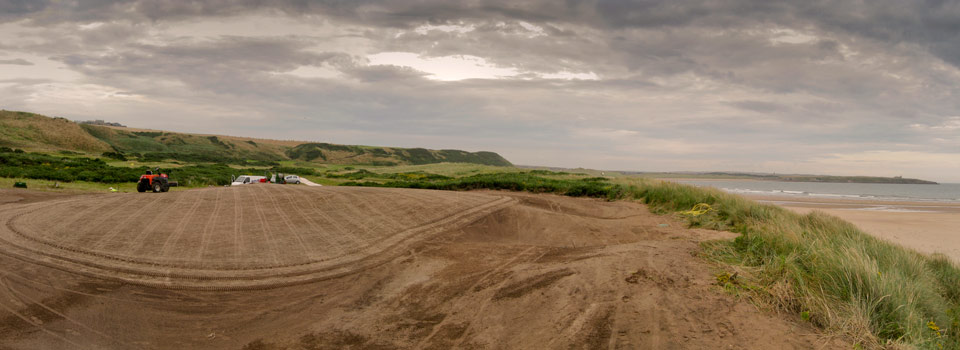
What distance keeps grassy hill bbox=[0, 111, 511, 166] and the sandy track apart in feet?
184

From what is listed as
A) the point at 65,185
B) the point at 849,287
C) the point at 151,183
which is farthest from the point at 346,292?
the point at 65,185

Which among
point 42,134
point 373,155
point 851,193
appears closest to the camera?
point 851,193

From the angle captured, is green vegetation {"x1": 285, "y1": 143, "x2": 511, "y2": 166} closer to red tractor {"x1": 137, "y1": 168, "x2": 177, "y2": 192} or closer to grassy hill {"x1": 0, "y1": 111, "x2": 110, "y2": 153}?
grassy hill {"x1": 0, "y1": 111, "x2": 110, "y2": 153}

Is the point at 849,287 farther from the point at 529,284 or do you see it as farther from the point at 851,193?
the point at 851,193

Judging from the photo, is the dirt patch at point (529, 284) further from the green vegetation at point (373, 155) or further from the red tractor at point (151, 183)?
the green vegetation at point (373, 155)

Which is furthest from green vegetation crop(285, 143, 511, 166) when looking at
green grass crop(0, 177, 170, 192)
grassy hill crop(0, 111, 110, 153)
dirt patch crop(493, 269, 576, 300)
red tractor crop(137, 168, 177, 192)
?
dirt patch crop(493, 269, 576, 300)

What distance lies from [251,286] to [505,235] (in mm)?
6144

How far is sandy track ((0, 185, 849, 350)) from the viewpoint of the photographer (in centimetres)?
478

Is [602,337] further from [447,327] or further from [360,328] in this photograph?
[360,328]

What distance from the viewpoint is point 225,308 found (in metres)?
5.93

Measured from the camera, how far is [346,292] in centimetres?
659

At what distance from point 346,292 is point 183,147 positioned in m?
112

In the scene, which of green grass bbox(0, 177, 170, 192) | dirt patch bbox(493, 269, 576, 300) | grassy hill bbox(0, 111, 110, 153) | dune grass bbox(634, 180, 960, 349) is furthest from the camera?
grassy hill bbox(0, 111, 110, 153)

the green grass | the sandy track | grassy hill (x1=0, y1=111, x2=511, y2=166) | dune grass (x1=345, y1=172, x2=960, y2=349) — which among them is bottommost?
the green grass
